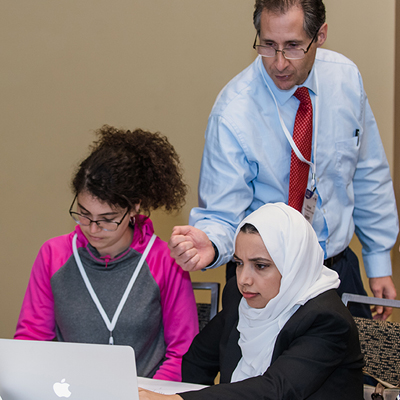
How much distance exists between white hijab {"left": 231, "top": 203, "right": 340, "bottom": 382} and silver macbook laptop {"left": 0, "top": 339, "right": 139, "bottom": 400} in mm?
562

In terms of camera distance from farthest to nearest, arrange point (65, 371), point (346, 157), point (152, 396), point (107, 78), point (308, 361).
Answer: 1. point (107, 78)
2. point (346, 157)
3. point (308, 361)
4. point (152, 396)
5. point (65, 371)

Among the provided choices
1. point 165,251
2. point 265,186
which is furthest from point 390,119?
point 165,251

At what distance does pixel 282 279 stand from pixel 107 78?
7.14 feet

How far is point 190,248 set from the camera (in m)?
1.79

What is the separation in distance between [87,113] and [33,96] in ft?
1.18

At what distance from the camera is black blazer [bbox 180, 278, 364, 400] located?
54.2 inches

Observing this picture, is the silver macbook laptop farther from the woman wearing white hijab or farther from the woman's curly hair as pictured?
the woman's curly hair

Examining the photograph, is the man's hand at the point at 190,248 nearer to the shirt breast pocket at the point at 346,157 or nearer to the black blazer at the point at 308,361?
the black blazer at the point at 308,361

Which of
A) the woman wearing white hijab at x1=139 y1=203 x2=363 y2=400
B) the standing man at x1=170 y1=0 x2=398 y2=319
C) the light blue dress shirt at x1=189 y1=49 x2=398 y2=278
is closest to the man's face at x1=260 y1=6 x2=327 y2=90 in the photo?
the standing man at x1=170 y1=0 x2=398 y2=319

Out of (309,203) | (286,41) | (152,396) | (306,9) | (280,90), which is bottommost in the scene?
(152,396)

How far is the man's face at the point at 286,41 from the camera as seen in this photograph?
6.10 feet

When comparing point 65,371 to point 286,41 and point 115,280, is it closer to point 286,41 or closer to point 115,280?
point 115,280

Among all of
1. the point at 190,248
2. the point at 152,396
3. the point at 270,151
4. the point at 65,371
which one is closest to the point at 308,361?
the point at 152,396

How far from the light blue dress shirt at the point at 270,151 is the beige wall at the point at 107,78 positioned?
1.02 m
